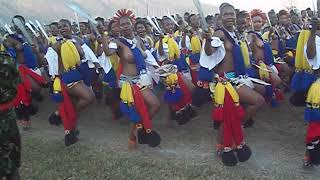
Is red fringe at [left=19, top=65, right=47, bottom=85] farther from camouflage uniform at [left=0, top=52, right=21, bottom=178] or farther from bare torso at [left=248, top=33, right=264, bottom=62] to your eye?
bare torso at [left=248, top=33, right=264, bottom=62]

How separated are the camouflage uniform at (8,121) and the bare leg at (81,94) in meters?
2.37

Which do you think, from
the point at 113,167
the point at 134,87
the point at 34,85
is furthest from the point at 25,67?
the point at 113,167

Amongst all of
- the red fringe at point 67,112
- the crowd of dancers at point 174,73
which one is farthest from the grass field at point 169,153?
the red fringe at point 67,112

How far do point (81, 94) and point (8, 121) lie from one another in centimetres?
248

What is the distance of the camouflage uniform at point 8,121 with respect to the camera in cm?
448

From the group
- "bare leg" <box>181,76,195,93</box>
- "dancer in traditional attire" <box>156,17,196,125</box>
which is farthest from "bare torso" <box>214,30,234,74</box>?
"bare leg" <box>181,76,195,93</box>

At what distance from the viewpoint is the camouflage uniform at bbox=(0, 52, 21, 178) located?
448cm

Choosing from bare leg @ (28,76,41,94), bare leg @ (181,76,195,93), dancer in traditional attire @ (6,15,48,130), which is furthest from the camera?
bare leg @ (28,76,41,94)

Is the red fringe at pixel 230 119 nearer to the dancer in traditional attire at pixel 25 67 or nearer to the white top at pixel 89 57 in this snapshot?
the white top at pixel 89 57

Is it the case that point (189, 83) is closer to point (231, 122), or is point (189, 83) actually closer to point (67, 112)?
point (67, 112)

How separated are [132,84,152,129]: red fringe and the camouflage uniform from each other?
81.5 inches

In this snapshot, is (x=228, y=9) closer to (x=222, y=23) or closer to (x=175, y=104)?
(x=222, y=23)

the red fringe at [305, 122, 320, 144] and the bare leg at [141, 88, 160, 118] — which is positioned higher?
the bare leg at [141, 88, 160, 118]

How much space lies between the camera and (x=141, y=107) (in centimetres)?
642
